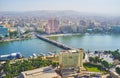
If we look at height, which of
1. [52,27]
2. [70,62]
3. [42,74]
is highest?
[70,62]

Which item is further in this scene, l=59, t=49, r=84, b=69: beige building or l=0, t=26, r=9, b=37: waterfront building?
l=0, t=26, r=9, b=37: waterfront building

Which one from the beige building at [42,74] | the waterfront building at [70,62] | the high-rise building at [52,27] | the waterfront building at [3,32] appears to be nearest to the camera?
the beige building at [42,74]

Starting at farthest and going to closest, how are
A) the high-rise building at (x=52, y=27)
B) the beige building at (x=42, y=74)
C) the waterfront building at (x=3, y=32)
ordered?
the high-rise building at (x=52, y=27) → the waterfront building at (x=3, y=32) → the beige building at (x=42, y=74)

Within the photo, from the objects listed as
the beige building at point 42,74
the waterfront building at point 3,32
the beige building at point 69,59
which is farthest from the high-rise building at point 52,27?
the beige building at point 42,74

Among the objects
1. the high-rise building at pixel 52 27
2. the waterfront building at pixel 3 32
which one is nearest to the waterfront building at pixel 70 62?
the waterfront building at pixel 3 32

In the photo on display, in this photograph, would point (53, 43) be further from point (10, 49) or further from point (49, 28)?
point (49, 28)

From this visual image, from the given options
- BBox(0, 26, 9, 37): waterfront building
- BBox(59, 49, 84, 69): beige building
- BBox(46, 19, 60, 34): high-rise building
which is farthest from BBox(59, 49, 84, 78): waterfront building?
BBox(46, 19, 60, 34): high-rise building

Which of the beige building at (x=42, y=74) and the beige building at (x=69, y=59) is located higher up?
the beige building at (x=69, y=59)

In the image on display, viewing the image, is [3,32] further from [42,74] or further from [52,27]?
[42,74]

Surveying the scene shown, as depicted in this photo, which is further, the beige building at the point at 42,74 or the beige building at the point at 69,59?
the beige building at the point at 69,59

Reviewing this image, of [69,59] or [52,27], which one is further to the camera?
[52,27]

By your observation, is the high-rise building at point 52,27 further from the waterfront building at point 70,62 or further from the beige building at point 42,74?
the beige building at point 42,74

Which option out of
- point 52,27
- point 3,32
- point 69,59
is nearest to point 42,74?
point 69,59

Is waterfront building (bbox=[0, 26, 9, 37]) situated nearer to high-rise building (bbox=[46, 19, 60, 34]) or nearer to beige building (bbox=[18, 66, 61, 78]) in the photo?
high-rise building (bbox=[46, 19, 60, 34])
